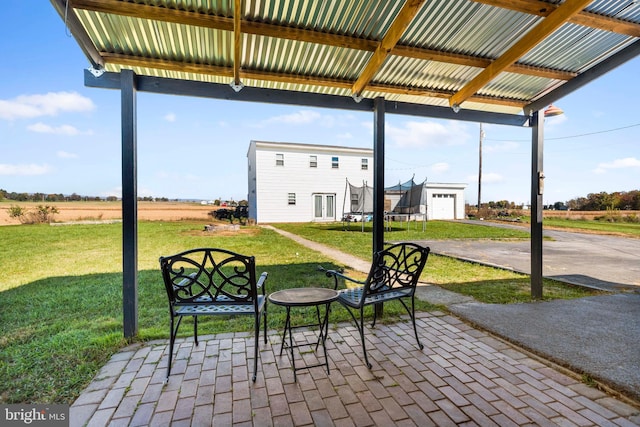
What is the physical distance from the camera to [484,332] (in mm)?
3033

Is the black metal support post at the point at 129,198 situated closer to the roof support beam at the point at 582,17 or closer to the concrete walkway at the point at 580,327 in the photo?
the roof support beam at the point at 582,17

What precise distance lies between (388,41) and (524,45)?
1.31 metres

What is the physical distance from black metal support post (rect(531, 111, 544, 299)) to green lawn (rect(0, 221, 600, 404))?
35 cm

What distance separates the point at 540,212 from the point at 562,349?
214 cm

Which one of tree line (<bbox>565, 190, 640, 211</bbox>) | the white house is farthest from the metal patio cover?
tree line (<bbox>565, 190, 640, 211</bbox>)

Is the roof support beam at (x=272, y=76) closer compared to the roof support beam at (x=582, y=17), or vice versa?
the roof support beam at (x=582, y=17)

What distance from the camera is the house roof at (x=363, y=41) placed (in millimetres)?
2363

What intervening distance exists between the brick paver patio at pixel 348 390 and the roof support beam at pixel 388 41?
2615mm

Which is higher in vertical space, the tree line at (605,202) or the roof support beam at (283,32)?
the roof support beam at (283,32)

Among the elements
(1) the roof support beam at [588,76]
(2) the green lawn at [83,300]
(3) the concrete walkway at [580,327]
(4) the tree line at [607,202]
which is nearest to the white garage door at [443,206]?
A: (4) the tree line at [607,202]

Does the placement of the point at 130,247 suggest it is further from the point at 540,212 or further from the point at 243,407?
the point at 540,212

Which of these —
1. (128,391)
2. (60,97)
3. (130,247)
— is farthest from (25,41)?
(60,97)

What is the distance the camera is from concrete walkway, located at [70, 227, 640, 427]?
1778mm

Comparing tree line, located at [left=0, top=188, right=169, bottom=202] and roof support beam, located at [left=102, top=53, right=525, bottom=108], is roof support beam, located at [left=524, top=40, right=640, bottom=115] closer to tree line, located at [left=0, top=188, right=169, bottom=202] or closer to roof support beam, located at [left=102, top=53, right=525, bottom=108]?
roof support beam, located at [left=102, top=53, right=525, bottom=108]
